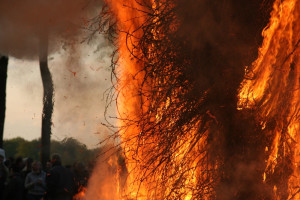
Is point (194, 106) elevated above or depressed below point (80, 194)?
above

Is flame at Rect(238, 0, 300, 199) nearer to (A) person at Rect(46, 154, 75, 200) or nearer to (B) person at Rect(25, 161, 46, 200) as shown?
(A) person at Rect(46, 154, 75, 200)

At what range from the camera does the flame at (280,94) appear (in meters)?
5.68

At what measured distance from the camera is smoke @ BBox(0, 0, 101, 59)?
19.0 ft

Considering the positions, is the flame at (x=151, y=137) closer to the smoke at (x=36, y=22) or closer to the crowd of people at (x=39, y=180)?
the smoke at (x=36, y=22)

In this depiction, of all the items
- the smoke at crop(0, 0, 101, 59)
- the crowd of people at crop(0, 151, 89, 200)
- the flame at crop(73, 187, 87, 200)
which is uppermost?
the smoke at crop(0, 0, 101, 59)

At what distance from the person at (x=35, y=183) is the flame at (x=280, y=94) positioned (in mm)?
5723

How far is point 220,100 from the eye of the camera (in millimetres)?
5984

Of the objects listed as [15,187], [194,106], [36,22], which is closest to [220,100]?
[194,106]

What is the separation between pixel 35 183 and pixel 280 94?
608 centimetres

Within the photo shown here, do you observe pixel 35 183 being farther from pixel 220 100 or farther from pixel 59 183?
pixel 220 100

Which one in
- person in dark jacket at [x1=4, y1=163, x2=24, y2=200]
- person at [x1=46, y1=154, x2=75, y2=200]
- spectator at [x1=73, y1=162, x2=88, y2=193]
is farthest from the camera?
person in dark jacket at [x1=4, y1=163, x2=24, y2=200]

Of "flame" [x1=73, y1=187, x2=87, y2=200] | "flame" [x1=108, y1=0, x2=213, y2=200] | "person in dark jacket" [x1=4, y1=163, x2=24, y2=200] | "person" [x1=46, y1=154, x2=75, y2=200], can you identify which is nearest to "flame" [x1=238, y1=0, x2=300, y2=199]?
"flame" [x1=108, y1=0, x2=213, y2=200]

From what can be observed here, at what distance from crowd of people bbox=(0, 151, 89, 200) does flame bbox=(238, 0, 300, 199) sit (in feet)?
15.9

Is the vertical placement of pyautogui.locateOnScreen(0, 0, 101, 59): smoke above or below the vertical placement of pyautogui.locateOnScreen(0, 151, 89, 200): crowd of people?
above
